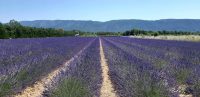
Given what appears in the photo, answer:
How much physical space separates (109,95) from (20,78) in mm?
1937

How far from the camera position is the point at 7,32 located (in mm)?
60375

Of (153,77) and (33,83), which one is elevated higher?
(153,77)

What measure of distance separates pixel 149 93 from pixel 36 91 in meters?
3.74

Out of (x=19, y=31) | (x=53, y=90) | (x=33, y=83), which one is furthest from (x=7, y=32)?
(x=53, y=90)

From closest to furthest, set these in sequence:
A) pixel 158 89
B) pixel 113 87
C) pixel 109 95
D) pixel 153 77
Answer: pixel 158 89, pixel 153 77, pixel 109 95, pixel 113 87

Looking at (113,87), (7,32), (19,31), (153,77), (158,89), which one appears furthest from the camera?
(19,31)

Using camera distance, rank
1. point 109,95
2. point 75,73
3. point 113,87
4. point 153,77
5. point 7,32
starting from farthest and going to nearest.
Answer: point 7,32 < point 113,87 < point 109,95 < point 75,73 < point 153,77

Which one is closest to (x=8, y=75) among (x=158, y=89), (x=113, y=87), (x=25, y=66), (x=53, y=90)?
(x=53, y=90)

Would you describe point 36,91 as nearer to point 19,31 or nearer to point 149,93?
point 149,93

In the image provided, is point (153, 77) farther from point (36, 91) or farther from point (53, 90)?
point (36, 91)

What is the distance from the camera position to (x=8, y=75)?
820 cm

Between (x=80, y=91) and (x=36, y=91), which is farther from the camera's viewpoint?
(x=36, y=91)

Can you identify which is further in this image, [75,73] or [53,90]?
[75,73]

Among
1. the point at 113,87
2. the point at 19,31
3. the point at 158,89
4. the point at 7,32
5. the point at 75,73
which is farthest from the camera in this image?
the point at 19,31
